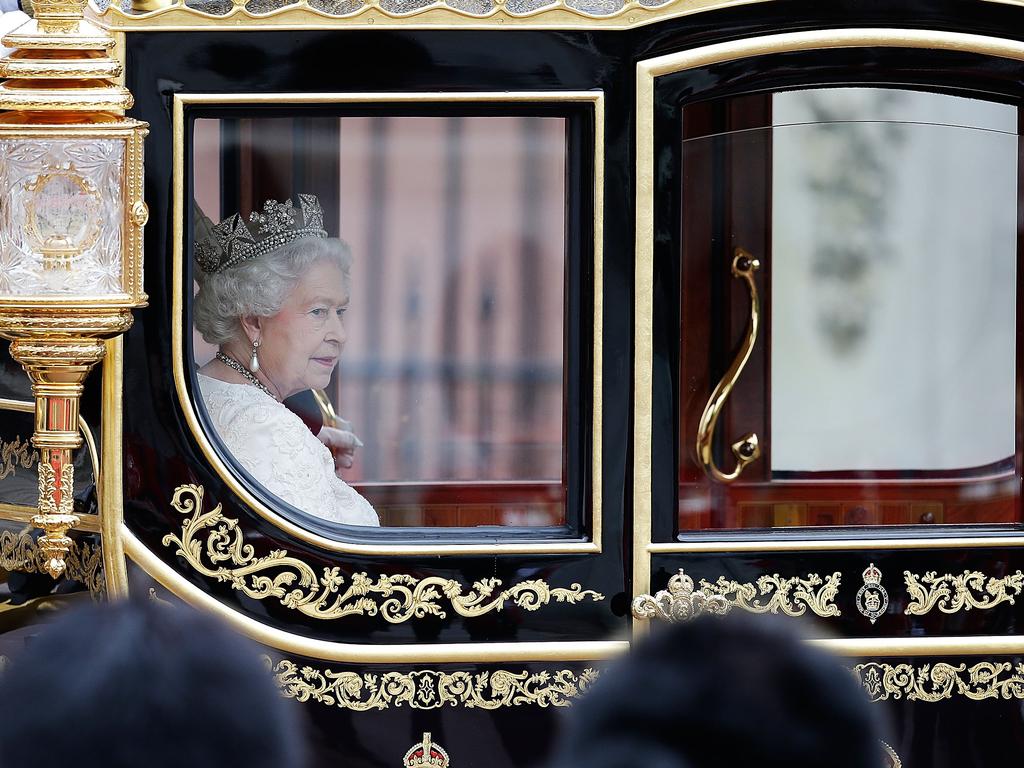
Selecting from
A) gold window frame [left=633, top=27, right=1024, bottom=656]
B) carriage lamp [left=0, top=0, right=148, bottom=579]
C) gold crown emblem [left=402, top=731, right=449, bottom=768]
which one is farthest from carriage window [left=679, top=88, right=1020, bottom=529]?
carriage lamp [left=0, top=0, right=148, bottom=579]

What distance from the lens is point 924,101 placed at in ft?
7.92

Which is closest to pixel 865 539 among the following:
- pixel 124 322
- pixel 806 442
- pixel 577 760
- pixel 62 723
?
pixel 806 442

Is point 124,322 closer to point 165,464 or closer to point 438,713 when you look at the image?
point 165,464

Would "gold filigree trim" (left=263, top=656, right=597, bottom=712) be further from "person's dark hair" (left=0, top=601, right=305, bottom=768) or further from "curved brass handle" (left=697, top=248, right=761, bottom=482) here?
"person's dark hair" (left=0, top=601, right=305, bottom=768)

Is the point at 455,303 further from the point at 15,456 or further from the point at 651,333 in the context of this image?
the point at 15,456

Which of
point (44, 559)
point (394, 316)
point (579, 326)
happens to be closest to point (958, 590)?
point (579, 326)

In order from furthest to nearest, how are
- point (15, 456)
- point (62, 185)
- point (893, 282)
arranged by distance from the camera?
point (893, 282), point (15, 456), point (62, 185)

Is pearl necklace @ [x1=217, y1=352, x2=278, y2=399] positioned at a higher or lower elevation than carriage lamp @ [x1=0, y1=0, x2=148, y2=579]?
lower

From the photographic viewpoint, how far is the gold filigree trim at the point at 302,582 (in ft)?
7.54

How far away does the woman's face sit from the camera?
7.91 ft

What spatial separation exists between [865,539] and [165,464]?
3.71 feet

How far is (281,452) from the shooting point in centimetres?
240

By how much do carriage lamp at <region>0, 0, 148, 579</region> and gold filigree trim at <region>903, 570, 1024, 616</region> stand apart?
1314 millimetres

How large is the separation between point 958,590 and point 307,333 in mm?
1149
